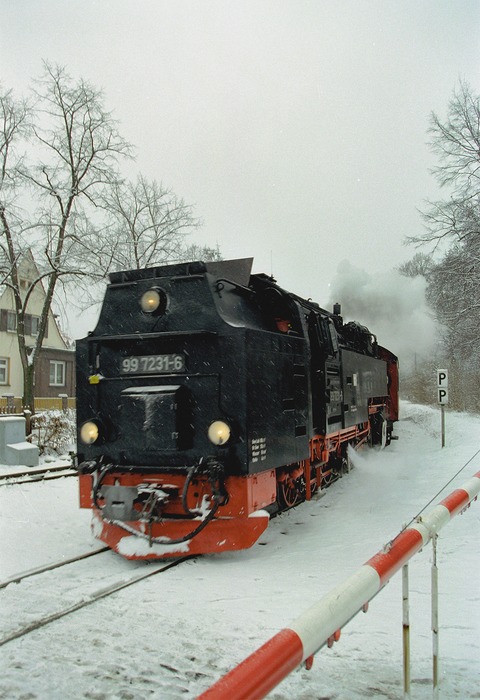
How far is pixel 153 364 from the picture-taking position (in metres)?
5.90

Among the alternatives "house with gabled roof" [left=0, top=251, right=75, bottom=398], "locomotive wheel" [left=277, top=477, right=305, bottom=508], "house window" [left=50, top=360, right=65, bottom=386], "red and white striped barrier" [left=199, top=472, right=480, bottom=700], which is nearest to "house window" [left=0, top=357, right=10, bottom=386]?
"house with gabled roof" [left=0, top=251, right=75, bottom=398]

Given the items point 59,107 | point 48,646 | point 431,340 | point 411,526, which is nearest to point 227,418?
point 48,646

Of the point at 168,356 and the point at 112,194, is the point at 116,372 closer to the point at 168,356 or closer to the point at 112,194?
the point at 168,356

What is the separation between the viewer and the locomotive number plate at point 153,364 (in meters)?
5.80

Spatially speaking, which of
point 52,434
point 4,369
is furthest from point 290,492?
point 4,369

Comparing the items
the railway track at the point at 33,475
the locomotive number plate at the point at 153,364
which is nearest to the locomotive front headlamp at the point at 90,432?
the locomotive number plate at the point at 153,364

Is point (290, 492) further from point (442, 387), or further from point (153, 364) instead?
point (442, 387)

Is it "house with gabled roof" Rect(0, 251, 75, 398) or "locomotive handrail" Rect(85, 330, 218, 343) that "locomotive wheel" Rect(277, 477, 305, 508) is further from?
"house with gabled roof" Rect(0, 251, 75, 398)

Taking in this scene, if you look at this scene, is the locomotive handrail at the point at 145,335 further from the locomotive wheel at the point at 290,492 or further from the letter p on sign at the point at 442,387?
the letter p on sign at the point at 442,387

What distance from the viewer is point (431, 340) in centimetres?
2580

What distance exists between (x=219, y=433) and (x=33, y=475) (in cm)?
737

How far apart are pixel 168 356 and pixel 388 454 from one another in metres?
9.69

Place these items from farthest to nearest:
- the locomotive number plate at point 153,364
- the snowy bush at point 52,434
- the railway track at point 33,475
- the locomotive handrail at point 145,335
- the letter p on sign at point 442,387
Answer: the letter p on sign at point 442,387 < the snowy bush at point 52,434 < the railway track at point 33,475 < the locomotive number plate at point 153,364 < the locomotive handrail at point 145,335

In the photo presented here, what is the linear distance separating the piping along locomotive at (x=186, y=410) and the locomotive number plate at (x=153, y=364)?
11mm
